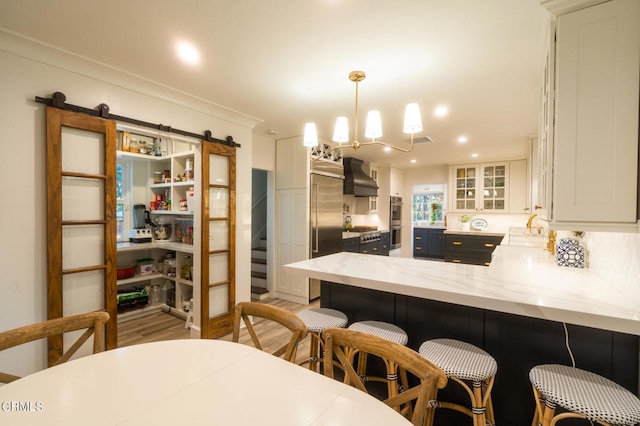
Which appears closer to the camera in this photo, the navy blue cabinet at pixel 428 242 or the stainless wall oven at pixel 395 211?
the stainless wall oven at pixel 395 211

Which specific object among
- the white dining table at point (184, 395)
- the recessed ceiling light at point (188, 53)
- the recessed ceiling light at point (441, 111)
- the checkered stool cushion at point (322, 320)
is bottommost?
the checkered stool cushion at point (322, 320)

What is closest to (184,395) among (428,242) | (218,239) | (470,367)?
(470,367)

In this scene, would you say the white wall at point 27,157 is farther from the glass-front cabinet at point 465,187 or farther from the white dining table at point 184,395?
the glass-front cabinet at point 465,187

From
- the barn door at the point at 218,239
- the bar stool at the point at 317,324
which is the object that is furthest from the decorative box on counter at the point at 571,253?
the barn door at the point at 218,239

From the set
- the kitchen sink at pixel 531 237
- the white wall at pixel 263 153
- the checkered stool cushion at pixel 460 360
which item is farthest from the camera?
the white wall at pixel 263 153

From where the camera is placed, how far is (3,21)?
63.8 inches

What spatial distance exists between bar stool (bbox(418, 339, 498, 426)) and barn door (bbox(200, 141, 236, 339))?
2269 mm

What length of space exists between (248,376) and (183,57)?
6.74ft

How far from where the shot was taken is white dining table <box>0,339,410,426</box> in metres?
0.80

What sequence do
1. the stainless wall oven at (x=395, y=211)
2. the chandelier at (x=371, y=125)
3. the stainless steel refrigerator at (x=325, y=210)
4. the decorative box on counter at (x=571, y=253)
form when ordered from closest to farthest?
the chandelier at (x=371, y=125) → the decorative box on counter at (x=571, y=253) → the stainless steel refrigerator at (x=325, y=210) → the stainless wall oven at (x=395, y=211)

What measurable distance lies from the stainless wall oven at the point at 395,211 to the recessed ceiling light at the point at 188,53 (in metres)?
5.39

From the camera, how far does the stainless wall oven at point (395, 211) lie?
A: 6672mm

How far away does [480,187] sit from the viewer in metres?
5.98

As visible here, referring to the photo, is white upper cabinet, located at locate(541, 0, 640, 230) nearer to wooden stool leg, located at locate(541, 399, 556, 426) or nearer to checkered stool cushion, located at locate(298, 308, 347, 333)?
wooden stool leg, located at locate(541, 399, 556, 426)
